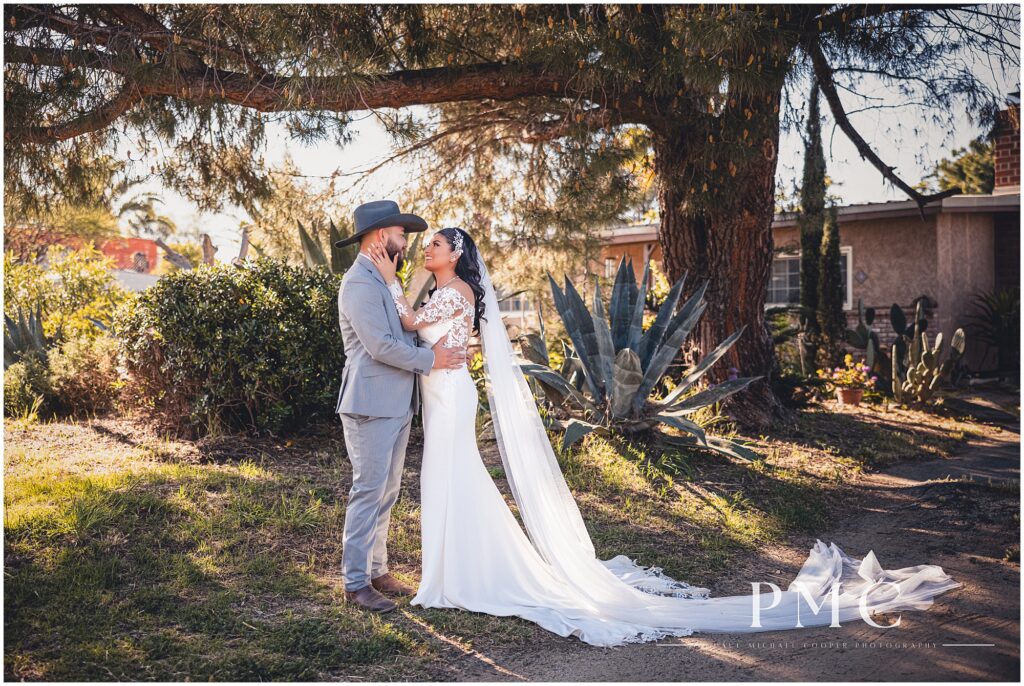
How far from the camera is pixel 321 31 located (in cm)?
597

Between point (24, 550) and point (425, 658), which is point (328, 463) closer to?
point (24, 550)

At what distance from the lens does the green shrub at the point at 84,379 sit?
27.1 ft

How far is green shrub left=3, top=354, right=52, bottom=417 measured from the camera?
320 inches

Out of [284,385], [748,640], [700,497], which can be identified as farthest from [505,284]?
[748,640]

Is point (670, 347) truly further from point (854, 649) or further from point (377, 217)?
point (854, 649)

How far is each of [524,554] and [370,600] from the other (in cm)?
89

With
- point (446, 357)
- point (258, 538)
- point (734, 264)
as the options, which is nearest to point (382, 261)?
point (446, 357)

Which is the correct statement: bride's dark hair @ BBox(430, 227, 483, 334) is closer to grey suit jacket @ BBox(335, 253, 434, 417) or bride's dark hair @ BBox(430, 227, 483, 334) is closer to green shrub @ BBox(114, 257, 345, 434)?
grey suit jacket @ BBox(335, 253, 434, 417)

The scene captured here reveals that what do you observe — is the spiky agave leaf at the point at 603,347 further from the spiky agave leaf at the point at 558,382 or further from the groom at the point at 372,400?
the groom at the point at 372,400

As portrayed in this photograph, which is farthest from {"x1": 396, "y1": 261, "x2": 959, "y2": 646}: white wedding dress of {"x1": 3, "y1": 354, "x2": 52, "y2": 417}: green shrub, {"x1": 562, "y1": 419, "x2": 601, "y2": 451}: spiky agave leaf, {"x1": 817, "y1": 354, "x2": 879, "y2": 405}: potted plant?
{"x1": 817, "y1": 354, "x2": 879, "y2": 405}: potted plant

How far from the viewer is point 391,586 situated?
4.52 m

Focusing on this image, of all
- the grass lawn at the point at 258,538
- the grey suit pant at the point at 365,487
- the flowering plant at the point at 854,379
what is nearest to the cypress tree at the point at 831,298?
the flowering plant at the point at 854,379

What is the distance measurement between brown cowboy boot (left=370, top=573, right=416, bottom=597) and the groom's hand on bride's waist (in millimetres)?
1251

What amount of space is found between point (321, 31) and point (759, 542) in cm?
499
